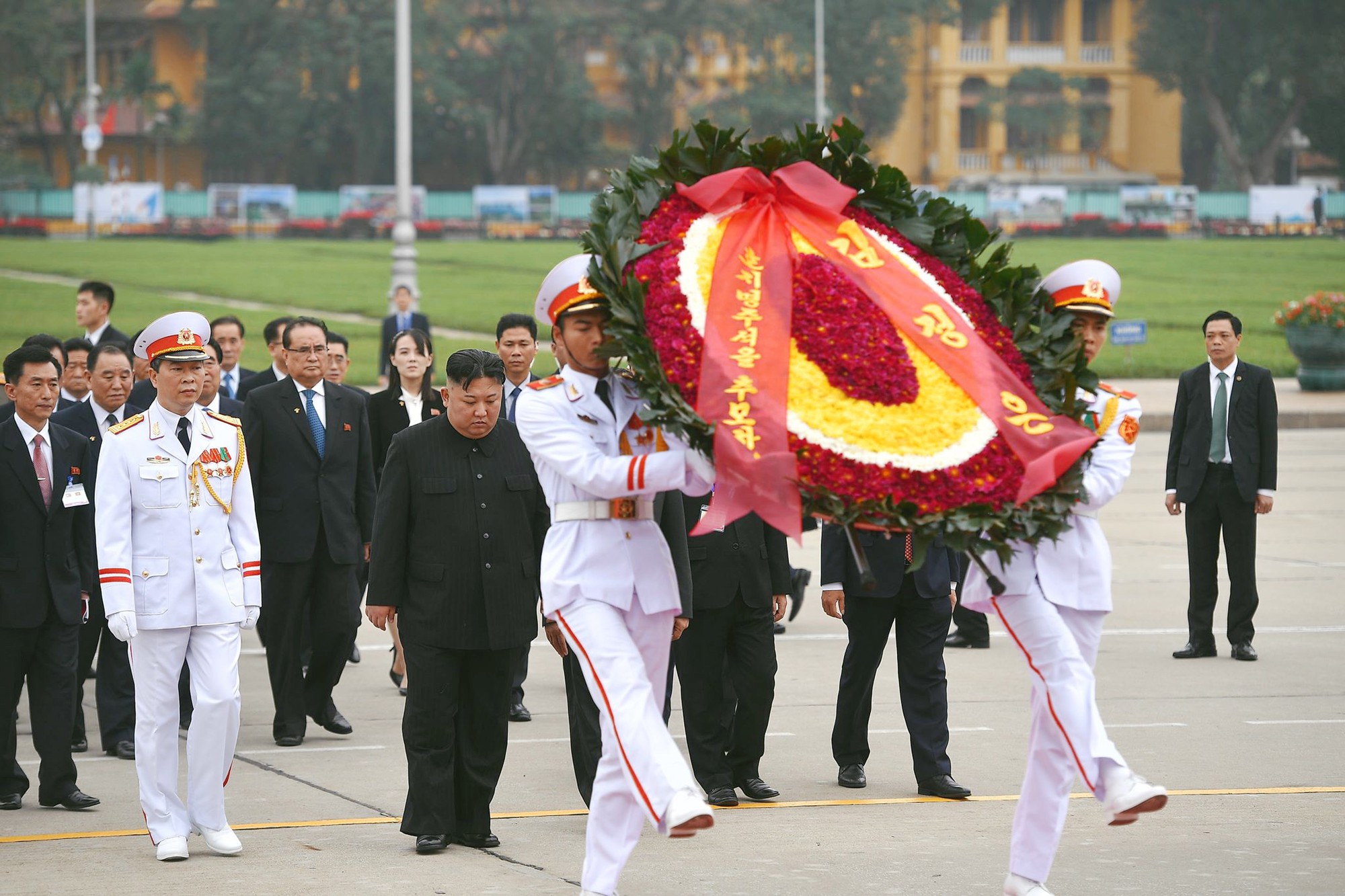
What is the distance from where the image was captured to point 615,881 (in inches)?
216

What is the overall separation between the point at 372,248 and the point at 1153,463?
36.8 metres

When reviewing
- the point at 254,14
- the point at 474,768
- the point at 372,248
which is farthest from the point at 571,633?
the point at 254,14

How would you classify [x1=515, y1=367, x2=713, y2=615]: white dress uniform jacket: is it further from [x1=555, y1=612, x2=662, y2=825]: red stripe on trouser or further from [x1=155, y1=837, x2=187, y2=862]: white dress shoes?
[x1=155, y1=837, x2=187, y2=862]: white dress shoes

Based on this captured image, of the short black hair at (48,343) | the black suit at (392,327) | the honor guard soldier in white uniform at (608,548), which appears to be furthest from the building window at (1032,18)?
the honor guard soldier in white uniform at (608,548)

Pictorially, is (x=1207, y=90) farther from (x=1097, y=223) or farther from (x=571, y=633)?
(x=571, y=633)

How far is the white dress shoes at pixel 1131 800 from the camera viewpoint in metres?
5.25

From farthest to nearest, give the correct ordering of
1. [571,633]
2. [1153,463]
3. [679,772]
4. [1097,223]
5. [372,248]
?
[1097,223], [372,248], [1153,463], [571,633], [679,772]

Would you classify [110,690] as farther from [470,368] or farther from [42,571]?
[470,368]

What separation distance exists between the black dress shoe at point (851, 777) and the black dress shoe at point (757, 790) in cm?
29

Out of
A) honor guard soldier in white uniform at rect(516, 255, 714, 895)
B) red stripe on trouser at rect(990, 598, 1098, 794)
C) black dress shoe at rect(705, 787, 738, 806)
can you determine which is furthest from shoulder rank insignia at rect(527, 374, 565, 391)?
black dress shoe at rect(705, 787, 738, 806)

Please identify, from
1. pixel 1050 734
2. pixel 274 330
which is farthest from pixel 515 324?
pixel 1050 734

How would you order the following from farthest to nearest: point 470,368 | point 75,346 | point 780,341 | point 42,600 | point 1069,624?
point 75,346 < point 42,600 < point 470,368 < point 1069,624 < point 780,341

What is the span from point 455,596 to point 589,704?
810 mm

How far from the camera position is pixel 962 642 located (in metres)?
11.0
